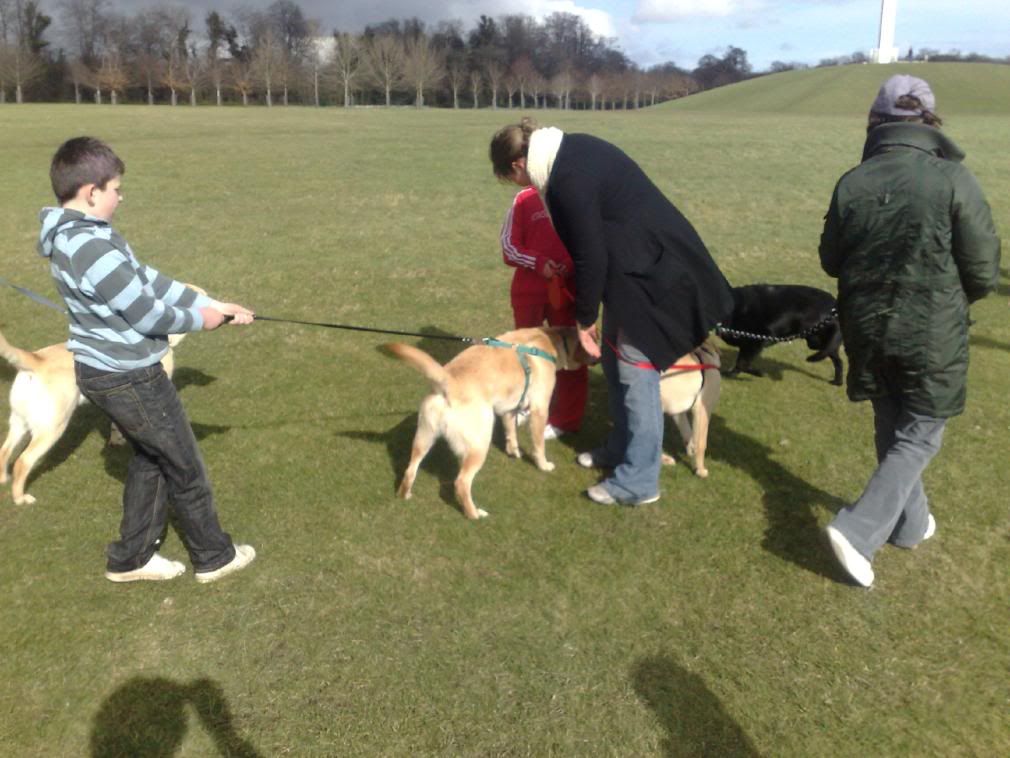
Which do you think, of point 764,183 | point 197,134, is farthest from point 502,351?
point 197,134

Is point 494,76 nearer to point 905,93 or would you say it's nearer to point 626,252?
point 626,252

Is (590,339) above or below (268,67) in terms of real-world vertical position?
below

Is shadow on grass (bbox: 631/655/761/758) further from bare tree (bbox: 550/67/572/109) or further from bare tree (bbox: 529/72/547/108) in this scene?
bare tree (bbox: 550/67/572/109)

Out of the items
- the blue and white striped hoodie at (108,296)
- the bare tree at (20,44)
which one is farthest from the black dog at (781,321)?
the bare tree at (20,44)

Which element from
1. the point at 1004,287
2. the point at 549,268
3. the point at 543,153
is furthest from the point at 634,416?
the point at 1004,287

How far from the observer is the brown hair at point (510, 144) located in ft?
12.5

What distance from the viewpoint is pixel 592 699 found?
3.12 m

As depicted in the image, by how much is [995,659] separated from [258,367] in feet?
19.2

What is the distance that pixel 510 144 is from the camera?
12.5ft

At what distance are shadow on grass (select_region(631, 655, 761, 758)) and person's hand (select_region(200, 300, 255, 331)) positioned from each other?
96.8 inches

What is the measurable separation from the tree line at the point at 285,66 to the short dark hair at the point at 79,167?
79.2 m

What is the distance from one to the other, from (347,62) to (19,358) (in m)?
88.1

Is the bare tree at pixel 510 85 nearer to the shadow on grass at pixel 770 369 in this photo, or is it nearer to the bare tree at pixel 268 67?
the bare tree at pixel 268 67

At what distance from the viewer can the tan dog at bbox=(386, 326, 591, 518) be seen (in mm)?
4086
